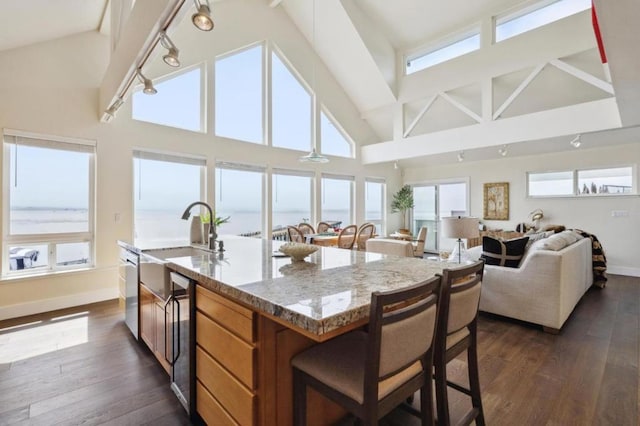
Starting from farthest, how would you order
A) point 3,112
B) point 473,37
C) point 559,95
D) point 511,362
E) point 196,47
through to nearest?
point 473,37 < point 559,95 < point 196,47 < point 3,112 < point 511,362

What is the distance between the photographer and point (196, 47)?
15.8ft

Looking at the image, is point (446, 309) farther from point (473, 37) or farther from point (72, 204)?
point (473, 37)

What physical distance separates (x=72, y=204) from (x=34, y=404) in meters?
2.78

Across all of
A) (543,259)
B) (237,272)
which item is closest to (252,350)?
(237,272)

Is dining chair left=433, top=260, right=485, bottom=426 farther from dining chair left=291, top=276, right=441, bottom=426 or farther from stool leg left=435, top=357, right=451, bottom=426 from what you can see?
dining chair left=291, top=276, right=441, bottom=426

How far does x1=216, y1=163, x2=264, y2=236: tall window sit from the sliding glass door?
4761 mm

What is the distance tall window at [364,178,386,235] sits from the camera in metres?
7.82

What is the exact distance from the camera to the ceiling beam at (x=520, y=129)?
167 inches

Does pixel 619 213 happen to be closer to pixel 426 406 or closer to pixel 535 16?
pixel 535 16

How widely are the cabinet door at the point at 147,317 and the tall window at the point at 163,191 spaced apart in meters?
2.00

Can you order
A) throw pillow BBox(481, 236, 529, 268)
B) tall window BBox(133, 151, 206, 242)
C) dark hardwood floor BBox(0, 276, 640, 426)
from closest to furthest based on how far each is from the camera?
dark hardwood floor BBox(0, 276, 640, 426) < throw pillow BBox(481, 236, 529, 268) < tall window BBox(133, 151, 206, 242)

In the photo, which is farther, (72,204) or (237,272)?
(72,204)

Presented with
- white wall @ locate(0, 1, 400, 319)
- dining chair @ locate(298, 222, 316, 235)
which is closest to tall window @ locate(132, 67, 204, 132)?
white wall @ locate(0, 1, 400, 319)

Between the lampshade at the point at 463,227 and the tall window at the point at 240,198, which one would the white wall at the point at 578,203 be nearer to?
the lampshade at the point at 463,227
